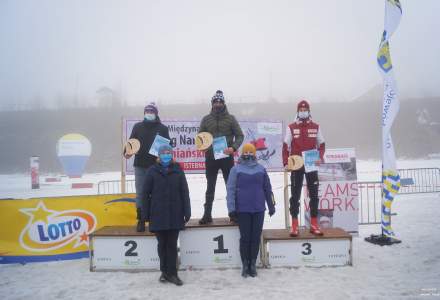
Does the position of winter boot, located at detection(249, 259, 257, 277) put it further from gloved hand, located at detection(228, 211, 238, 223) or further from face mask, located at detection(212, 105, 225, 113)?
face mask, located at detection(212, 105, 225, 113)

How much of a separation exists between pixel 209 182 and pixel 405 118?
186 ft

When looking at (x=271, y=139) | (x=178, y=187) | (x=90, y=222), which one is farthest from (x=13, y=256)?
(x=271, y=139)

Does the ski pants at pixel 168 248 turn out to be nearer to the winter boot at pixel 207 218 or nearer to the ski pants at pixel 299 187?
the winter boot at pixel 207 218

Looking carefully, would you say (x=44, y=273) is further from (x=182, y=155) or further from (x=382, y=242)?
(x=382, y=242)

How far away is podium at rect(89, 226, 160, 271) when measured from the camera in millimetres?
4660

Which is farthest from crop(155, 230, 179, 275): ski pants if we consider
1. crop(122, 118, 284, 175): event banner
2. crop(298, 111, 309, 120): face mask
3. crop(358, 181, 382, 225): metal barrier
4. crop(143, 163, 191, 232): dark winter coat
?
crop(358, 181, 382, 225): metal barrier

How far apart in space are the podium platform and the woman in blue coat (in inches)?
16.5

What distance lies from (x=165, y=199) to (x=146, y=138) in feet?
4.06

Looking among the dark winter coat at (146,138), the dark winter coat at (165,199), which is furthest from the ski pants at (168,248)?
the dark winter coat at (146,138)

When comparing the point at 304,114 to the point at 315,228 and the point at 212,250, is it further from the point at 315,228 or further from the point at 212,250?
the point at 212,250

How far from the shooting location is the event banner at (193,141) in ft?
20.3

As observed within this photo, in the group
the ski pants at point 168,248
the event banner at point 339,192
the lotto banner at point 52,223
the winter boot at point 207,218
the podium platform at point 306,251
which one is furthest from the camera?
the event banner at point 339,192

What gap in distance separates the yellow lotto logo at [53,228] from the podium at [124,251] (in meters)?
0.85

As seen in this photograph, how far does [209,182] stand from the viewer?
15.7ft
